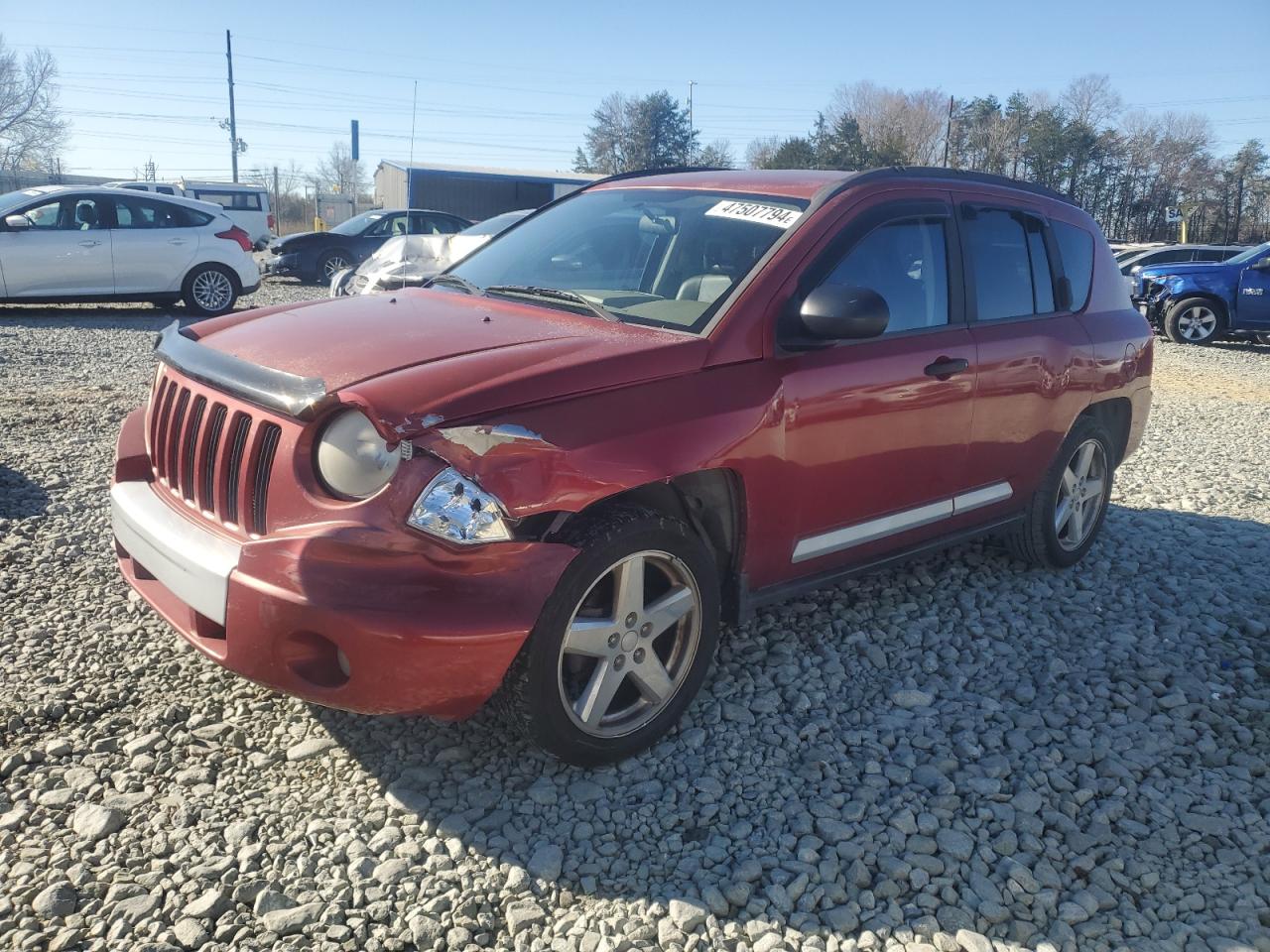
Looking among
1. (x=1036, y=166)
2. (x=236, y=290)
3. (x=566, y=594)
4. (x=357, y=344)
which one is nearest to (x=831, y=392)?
(x=566, y=594)

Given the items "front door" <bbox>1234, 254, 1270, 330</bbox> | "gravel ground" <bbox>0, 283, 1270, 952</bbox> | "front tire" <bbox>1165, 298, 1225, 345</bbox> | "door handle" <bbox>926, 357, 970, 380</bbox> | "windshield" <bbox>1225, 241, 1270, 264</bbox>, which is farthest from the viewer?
"front tire" <bbox>1165, 298, 1225, 345</bbox>

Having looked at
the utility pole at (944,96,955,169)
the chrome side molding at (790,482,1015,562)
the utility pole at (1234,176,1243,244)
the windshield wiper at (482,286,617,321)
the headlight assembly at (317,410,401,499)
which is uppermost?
the utility pole at (944,96,955,169)

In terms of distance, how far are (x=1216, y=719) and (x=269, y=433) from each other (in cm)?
338

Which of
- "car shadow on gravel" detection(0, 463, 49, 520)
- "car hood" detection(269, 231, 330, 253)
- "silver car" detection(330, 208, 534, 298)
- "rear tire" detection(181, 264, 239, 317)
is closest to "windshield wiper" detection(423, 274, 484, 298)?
"car shadow on gravel" detection(0, 463, 49, 520)

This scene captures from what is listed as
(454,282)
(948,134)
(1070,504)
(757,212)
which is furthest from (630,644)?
(948,134)

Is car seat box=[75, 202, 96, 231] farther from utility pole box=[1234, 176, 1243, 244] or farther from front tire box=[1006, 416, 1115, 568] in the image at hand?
utility pole box=[1234, 176, 1243, 244]

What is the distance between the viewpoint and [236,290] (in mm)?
14180

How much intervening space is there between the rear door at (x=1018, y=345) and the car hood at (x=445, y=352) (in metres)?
1.64

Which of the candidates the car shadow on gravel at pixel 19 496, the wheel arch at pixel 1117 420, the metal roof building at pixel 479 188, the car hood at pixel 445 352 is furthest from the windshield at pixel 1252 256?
the metal roof building at pixel 479 188

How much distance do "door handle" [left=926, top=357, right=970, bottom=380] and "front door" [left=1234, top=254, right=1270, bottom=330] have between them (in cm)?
1404

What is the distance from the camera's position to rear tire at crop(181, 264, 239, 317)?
13.7 metres

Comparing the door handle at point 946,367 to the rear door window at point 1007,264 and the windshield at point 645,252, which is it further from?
the windshield at point 645,252

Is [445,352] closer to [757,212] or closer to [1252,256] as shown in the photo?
[757,212]

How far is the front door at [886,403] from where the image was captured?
3.51 m
